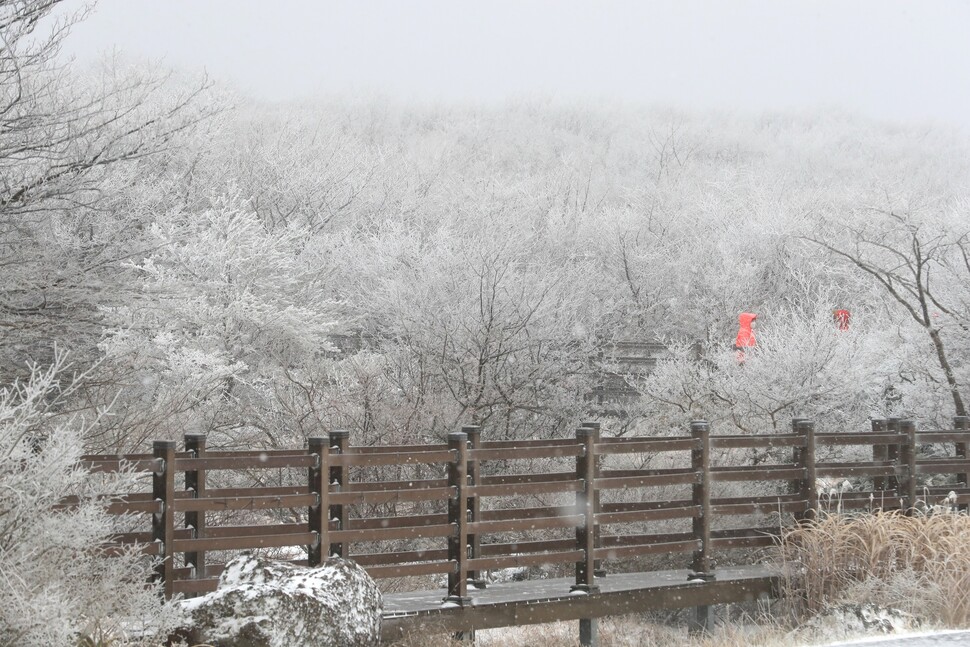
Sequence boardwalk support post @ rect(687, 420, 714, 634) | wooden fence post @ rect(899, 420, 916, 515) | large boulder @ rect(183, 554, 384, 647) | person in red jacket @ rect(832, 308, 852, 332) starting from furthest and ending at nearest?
person in red jacket @ rect(832, 308, 852, 332)
wooden fence post @ rect(899, 420, 916, 515)
boardwalk support post @ rect(687, 420, 714, 634)
large boulder @ rect(183, 554, 384, 647)

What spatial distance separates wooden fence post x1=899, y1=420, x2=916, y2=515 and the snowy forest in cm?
646

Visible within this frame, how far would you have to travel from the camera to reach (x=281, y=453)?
917 centimetres

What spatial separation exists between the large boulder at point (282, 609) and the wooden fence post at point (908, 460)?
590 cm

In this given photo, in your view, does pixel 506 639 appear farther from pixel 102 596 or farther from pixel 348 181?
pixel 348 181

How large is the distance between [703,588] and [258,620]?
436 cm

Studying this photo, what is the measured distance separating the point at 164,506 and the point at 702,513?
15.5 feet

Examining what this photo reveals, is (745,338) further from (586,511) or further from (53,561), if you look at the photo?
(53,561)

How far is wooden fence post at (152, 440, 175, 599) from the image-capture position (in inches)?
294

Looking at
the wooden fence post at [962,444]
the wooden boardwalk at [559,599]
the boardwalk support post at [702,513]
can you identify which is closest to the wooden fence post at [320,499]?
the wooden boardwalk at [559,599]

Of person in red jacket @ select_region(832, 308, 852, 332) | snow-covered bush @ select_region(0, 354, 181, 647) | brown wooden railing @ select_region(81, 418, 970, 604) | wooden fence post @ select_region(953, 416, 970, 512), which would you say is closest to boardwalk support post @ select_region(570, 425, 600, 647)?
brown wooden railing @ select_region(81, 418, 970, 604)

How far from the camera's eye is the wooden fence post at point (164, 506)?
748 cm

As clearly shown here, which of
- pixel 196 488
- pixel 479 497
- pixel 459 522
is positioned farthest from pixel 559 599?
pixel 196 488

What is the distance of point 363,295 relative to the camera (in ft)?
101

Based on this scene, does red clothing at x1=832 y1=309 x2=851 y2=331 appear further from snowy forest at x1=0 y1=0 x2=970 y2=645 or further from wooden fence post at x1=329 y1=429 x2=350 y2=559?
wooden fence post at x1=329 y1=429 x2=350 y2=559
